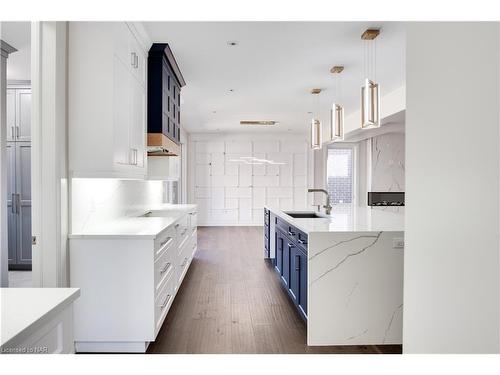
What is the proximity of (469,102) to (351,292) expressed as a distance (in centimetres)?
202

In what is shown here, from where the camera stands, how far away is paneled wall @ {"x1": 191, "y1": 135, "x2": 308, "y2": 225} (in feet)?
32.9

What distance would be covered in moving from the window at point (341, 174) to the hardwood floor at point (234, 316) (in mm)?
4735


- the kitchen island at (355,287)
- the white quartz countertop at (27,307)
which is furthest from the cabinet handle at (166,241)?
the white quartz countertop at (27,307)

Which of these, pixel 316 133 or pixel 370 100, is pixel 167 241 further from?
pixel 316 133

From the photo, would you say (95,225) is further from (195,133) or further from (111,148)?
(195,133)

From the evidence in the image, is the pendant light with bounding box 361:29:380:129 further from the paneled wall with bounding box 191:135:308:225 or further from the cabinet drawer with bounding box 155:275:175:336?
the paneled wall with bounding box 191:135:308:225

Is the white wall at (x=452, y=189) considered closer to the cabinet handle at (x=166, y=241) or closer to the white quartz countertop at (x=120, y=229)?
the white quartz countertop at (x=120, y=229)

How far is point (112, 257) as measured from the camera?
8.27 feet

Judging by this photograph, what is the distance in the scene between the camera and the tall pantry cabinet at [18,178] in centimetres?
465

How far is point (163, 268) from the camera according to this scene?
297 centimetres

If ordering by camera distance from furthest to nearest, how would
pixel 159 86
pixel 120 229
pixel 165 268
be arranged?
pixel 159 86 < pixel 165 268 < pixel 120 229

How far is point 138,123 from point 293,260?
1.83 meters

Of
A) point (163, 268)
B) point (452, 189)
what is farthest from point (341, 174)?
point (452, 189)
